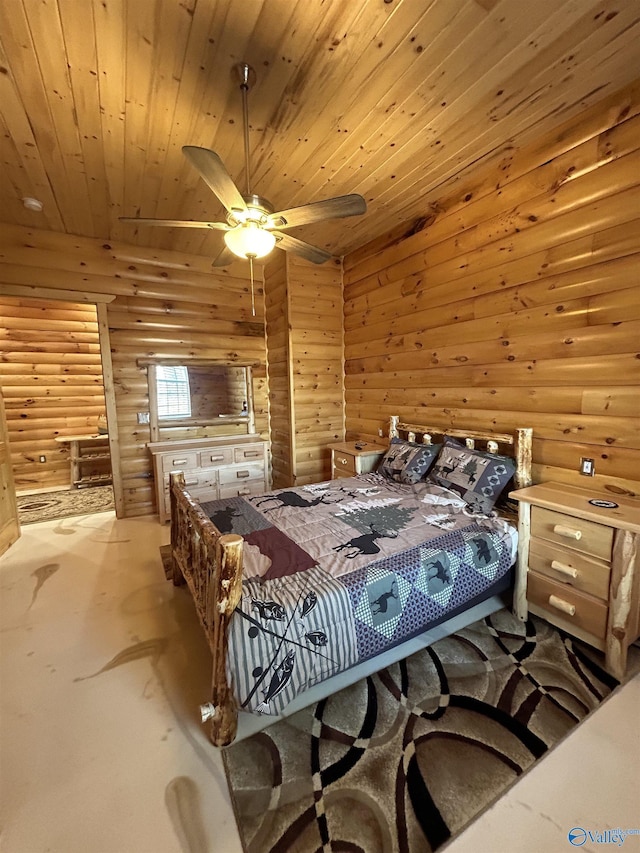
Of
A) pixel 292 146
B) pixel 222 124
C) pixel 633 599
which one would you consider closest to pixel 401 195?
pixel 292 146

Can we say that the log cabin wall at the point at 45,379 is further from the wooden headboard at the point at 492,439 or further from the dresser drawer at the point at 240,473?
the wooden headboard at the point at 492,439

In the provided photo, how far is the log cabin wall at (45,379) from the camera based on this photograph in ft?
16.0

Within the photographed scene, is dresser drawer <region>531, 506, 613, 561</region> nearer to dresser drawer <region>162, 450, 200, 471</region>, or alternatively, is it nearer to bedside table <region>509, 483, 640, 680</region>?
bedside table <region>509, 483, 640, 680</region>

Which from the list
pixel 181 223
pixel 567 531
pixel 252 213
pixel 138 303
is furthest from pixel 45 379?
pixel 567 531

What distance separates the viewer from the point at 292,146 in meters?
2.25

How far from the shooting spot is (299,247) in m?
2.32

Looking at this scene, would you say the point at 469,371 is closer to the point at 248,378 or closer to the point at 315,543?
the point at 315,543

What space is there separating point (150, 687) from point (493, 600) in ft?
6.87

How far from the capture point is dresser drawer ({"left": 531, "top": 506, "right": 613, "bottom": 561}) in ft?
5.70

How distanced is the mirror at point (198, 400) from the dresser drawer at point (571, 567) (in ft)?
11.5

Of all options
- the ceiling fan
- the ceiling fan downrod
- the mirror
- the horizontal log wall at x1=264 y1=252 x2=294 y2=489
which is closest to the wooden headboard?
the horizontal log wall at x1=264 y1=252 x2=294 y2=489

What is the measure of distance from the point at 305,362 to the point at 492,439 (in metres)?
2.33

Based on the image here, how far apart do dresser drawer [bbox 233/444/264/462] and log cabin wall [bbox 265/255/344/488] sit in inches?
14.3

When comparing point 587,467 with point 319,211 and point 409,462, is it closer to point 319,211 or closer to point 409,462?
point 409,462
